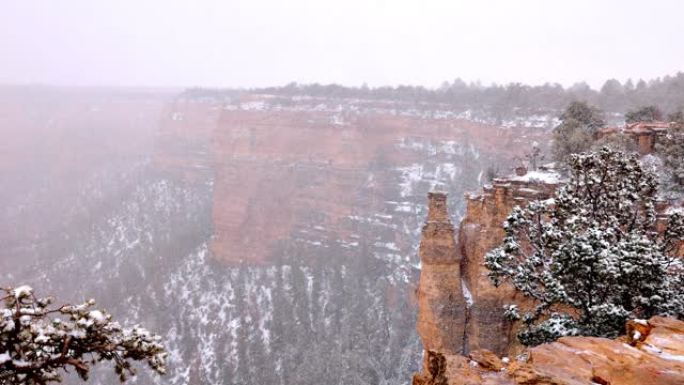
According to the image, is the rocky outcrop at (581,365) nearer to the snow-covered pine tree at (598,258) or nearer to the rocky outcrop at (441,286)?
the snow-covered pine tree at (598,258)

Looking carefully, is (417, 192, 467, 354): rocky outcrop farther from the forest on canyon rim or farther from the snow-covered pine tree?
the forest on canyon rim

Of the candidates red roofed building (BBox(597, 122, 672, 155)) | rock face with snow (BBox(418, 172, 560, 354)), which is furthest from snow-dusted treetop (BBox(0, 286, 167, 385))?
red roofed building (BBox(597, 122, 672, 155))

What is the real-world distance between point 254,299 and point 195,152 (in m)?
39.8

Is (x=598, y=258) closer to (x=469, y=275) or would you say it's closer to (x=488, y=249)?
(x=488, y=249)

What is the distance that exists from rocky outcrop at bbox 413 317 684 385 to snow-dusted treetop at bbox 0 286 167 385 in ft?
12.0

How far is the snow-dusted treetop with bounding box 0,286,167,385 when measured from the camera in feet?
17.8

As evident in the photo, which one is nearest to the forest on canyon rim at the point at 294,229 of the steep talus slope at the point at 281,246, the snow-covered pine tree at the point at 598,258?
the steep talus slope at the point at 281,246

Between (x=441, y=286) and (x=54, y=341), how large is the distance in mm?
14184

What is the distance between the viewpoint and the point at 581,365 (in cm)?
738

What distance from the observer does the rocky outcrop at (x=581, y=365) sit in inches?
269

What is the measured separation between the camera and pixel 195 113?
314ft

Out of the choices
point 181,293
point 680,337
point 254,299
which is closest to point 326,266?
point 254,299

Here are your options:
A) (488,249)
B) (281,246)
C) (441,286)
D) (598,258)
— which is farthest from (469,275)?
(281,246)

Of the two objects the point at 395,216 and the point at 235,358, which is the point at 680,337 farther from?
the point at 395,216
